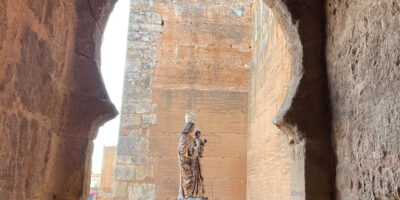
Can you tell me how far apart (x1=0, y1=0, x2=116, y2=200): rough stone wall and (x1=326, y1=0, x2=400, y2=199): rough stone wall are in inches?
66.5

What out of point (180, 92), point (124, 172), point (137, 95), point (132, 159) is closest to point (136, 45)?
point (137, 95)

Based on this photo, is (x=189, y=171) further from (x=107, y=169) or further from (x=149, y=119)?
(x=107, y=169)

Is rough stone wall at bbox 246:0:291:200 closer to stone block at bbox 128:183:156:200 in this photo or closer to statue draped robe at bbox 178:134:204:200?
statue draped robe at bbox 178:134:204:200

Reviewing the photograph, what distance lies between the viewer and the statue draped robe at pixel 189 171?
648 cm

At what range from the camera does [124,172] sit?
8.26m

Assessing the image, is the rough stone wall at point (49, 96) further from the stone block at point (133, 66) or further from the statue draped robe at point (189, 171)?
the stone block at point (133, 66)

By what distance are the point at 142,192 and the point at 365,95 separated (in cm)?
676

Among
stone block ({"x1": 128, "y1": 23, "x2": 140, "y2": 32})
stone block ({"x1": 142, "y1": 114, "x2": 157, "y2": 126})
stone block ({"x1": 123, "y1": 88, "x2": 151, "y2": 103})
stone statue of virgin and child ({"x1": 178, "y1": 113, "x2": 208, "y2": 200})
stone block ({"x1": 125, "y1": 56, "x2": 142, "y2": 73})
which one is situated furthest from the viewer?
stone block ({"x1": 128, "y1": 23, "x2": 140, "y2": 32})

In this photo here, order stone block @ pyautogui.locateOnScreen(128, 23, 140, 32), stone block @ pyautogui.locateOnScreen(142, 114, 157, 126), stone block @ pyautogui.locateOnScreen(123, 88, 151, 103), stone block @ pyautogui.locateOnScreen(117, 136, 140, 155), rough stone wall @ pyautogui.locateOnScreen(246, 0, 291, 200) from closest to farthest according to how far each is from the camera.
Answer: rough stone wall @ pyautogui.locateOnScreen(246, 0, 291, 200)
stone block @ pyautogui.locateOnScreen(117, 136, 140, 155)
stone block @ pyautogui.locateOnScreen(142, 114, 157, 126)
stone block @ pyautogui.locateOnScreen(123, 88, 151, 103)
stone block @ pyautogui.locateOnScreen(128, 23, 140, 32)

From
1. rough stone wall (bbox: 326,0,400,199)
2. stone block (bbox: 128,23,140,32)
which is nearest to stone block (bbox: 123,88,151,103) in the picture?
stone block (bbox: 128,23,140,32)

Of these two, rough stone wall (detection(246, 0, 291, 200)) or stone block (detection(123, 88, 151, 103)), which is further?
stone block (detection(123, 88, 151, 103))

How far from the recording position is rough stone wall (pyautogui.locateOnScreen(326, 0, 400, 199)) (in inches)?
70.9

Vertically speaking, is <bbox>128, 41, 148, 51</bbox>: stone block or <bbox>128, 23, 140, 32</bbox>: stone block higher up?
<bbox>128, 23, 140, 32</bbox>: stone block

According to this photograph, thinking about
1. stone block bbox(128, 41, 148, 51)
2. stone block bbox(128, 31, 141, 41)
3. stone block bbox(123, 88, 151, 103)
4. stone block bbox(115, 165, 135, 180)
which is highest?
stone block bbox(128, 31, 141, 41)
